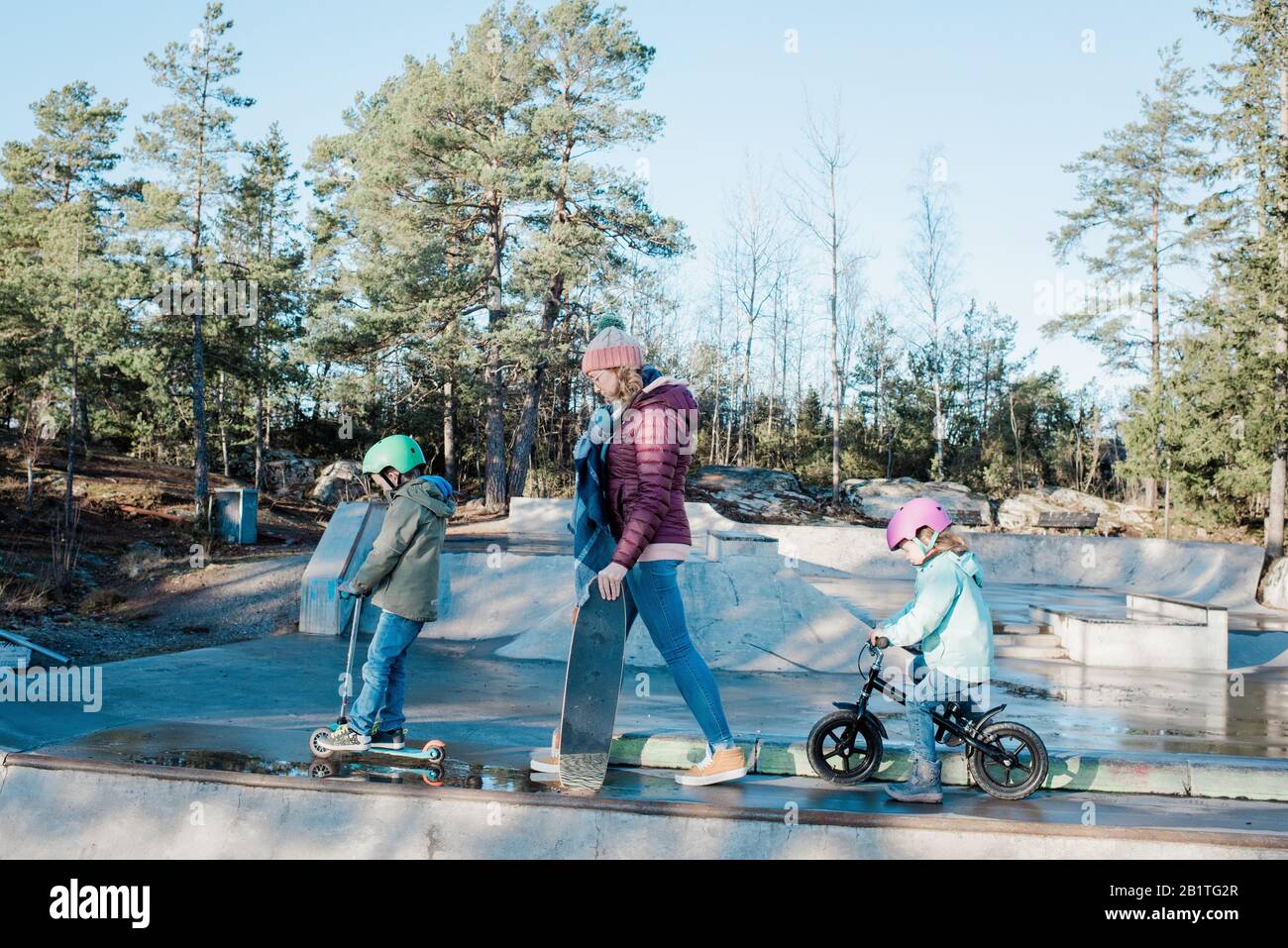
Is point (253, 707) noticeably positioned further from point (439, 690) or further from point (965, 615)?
point (965, 615)

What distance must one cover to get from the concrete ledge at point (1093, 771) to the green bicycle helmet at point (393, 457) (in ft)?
6.21

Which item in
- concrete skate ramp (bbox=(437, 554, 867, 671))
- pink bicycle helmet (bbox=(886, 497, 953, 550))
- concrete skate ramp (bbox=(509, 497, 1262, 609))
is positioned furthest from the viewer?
concrete skate ramp (bbox=(509, 497, 1262, 609))

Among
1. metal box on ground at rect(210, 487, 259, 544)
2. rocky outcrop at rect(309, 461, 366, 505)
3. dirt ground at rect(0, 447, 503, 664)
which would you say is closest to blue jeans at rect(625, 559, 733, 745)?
dirt ground at rect(0, 447, 503, 664)

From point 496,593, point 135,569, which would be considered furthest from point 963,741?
point 135,569

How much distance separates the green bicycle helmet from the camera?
511 centimetres

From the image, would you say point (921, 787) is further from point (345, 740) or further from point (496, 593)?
point (496, 593)

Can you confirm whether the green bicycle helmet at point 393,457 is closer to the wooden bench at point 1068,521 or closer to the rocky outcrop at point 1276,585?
the rocky outcrop at point 1276,585

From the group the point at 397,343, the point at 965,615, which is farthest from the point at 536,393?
the point at 965,615

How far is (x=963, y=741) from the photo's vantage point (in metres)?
4.82

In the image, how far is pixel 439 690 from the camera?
25.8 ft

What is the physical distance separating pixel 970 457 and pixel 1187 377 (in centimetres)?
1493

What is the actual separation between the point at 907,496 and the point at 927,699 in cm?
3001

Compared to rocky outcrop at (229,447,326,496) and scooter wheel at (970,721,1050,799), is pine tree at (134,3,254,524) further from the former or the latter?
scooter wheel at (970,721,1050,799)

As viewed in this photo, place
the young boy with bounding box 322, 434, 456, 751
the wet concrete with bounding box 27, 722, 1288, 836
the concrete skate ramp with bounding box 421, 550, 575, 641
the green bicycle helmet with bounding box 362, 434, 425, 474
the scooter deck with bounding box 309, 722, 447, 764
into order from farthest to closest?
the concrete skate ramp with bounding box 421, 550, 575, 641
the green bicycle helmet with bounding box 362, 434, 425, 474
the young boy with bounding box 322, 434, 456, 751
the scooter deck with bounding box 309, 722, 447, 764
the wet concrete with bounding box 27, 722, 1288, 836
